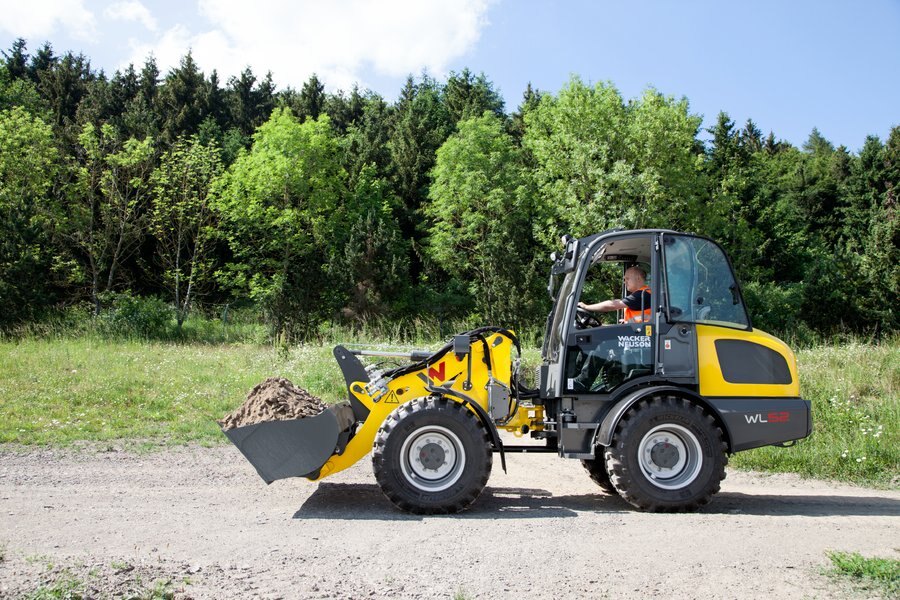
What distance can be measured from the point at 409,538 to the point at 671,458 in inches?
105

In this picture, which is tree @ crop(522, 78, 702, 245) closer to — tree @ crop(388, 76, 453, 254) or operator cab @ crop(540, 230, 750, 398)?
tree @ crop(388, 76, 453, 254)

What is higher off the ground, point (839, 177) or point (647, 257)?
point (839, 177)

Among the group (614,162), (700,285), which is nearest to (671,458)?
(700,285)

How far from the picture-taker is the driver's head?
7805mm

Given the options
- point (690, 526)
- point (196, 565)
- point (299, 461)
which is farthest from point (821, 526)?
point (196, 565)

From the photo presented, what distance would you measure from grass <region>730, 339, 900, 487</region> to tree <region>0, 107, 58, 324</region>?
25924mm

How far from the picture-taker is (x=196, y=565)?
17.1ft

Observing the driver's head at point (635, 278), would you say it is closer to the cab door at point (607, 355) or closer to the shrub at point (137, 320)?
the cab door at point (607, 355)

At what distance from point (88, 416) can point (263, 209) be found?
999 inches

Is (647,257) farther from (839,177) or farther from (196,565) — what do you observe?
(839,177)

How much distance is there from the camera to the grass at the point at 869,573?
501cm

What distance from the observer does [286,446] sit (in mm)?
6941

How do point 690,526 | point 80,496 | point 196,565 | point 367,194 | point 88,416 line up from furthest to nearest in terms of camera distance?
point 367,194, point 88,416, point 80,496, point 690,526, point 196,565

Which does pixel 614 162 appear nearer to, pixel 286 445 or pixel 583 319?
pixel 583 319
